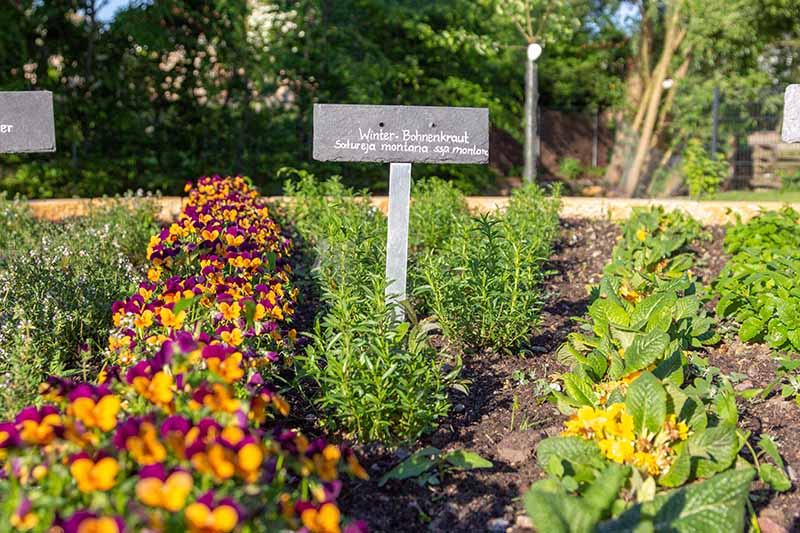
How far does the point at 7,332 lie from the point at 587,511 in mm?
2444

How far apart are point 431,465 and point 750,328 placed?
6.66 ft

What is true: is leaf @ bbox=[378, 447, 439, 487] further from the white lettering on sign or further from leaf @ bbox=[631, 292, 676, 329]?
the white lettering on sign

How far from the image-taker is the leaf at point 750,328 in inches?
160

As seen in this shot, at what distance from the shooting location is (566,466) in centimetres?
259

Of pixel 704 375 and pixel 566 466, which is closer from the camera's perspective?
pixel 566 466

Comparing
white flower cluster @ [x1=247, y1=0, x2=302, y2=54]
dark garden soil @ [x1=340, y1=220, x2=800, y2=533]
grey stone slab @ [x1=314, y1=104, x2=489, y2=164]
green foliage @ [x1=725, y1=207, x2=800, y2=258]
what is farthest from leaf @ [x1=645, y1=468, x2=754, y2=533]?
white flower cluster @ [x1=247, y1=0, x2=302, y2=54]

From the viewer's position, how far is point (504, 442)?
9.90ft

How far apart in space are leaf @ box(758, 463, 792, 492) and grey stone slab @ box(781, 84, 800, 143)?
201 cm

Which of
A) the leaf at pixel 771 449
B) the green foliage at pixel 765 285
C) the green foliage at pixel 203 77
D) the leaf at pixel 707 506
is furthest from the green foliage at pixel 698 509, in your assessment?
Answer: the green foliage at pixel 203 77

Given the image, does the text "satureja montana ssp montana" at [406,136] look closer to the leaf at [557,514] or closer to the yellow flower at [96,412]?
the leaf at [557,514]

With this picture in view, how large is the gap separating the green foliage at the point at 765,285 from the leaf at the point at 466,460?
1.84 m

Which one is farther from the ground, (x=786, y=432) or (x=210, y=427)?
(x=210, y=427)

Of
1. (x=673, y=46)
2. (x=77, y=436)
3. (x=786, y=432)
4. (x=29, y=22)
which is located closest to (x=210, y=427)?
(x=77, y=436)

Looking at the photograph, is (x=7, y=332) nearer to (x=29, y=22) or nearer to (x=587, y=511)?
(x=587, y=511)
